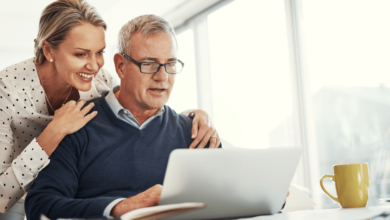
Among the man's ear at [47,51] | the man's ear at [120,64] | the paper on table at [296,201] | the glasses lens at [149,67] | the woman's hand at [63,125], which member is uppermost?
the man's ear at [47,51]

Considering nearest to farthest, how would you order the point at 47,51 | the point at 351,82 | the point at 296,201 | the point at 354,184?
the point at 354,184 < the point at 47,51 < the point at 296,201 < the point at 351,82

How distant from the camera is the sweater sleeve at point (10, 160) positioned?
43.6 inches

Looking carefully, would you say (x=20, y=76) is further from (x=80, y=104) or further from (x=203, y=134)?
(x=203, y=134)

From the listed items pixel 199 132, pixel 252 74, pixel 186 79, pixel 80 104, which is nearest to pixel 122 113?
pixel 80 104

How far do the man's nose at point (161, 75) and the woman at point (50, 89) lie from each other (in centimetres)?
24

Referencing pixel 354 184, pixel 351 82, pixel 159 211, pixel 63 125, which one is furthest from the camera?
pixel 351 82

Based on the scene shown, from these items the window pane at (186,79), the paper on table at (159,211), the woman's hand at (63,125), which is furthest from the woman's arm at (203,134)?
the window pane at (186,79)

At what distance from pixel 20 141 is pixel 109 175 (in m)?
0.50

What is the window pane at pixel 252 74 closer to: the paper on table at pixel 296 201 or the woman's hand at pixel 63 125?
the paper on table at pixel 296 201

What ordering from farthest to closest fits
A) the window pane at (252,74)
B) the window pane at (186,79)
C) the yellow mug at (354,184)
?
the window pane at (186,79) → the window pane at (252,74) → the yellow mug at (354,184)

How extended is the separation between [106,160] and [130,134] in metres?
0.13

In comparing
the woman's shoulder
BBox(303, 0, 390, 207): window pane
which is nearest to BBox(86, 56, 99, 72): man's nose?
the woman's shoulder

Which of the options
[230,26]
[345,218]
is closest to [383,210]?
[345,218]

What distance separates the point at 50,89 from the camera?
145cm
